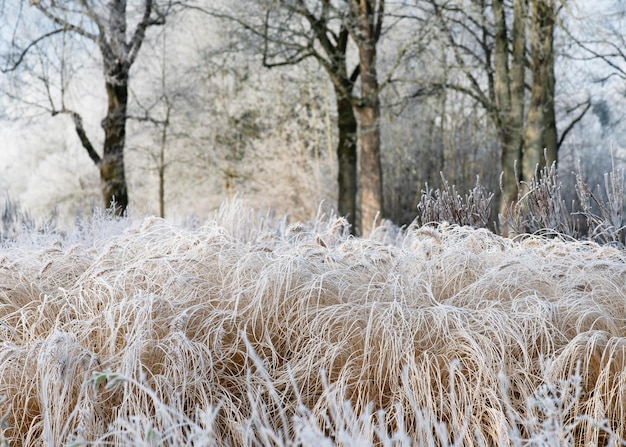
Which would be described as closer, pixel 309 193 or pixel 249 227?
pixel 249 227

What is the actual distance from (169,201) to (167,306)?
14.4m

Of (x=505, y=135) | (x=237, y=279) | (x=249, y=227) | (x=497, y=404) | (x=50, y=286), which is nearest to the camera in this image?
(x=497, y=404)

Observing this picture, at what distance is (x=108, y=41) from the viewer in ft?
28.7

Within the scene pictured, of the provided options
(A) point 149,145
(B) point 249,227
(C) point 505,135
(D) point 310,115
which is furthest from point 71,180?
(B) point 249,227

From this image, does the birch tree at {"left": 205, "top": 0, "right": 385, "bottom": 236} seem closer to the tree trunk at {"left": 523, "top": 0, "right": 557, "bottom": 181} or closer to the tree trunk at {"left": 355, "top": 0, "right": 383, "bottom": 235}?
the tree trunk at {"left": 355, "top": 0, "right": 383, "bottom": 235}

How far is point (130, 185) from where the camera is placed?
1705 centimetres

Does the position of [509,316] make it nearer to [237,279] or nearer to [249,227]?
[237,279]

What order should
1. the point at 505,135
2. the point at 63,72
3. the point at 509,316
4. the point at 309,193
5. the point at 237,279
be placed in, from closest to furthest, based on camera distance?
1. the point at 509,316
2. the point at 237,279
3. the point at 505,135
4. the point at 63,72
5. the point at 309,193

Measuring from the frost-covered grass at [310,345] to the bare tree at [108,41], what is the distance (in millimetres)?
5678

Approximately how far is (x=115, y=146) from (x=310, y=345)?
27.2 feet

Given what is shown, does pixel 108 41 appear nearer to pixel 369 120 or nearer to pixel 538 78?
pixel 369 120

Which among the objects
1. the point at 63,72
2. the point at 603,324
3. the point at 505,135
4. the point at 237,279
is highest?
the point at 63,72

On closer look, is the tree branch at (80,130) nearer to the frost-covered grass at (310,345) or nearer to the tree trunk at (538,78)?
the tree trunk at (538,78)

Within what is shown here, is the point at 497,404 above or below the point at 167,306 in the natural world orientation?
below
